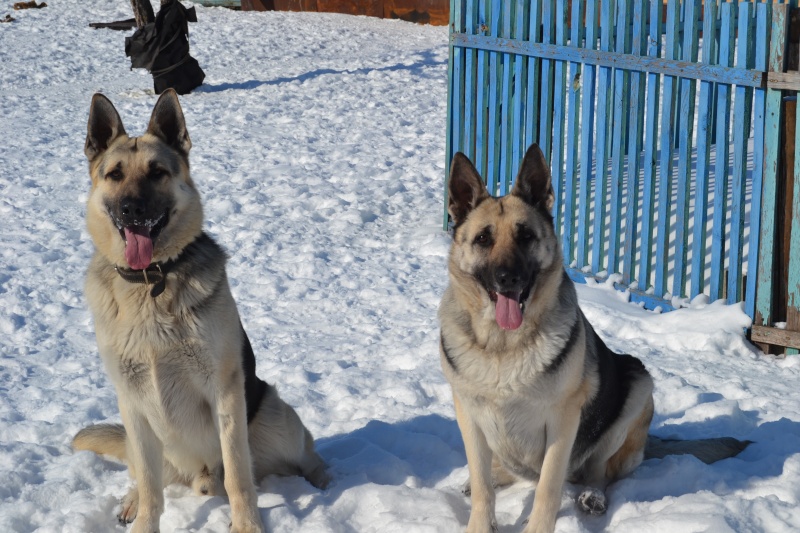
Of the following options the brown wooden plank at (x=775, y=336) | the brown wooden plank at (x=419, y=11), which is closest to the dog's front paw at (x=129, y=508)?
the brown wooden plank at (x=775, y=336)

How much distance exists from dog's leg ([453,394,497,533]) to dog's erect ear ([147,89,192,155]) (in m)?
1.64

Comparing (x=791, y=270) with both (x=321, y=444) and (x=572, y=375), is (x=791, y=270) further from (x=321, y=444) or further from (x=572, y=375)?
(x=321, y=444)

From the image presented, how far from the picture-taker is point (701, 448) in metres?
3.96

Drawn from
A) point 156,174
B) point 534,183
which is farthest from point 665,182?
point 156,174

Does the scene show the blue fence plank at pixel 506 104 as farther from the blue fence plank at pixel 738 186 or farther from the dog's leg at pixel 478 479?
the dog's leg at pixel 478 479

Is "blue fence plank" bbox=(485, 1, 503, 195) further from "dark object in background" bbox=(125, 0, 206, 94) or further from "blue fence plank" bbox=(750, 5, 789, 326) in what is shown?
"dark object in background" bbox=(125, 0, 206, 94)

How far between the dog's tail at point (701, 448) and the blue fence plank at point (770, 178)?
1566mm

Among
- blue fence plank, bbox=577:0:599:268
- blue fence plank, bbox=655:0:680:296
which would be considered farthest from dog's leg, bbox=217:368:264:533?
blue fence plank, bbox=577:0:599:268

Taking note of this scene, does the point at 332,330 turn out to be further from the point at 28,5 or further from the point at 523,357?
the point at 28,5

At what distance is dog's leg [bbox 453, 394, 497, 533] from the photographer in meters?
3.49

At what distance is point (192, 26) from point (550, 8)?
10184mm

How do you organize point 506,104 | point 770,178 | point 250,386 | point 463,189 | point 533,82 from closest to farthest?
point 463,189 → point 250,386 → point 770,178 → point 533,82 → point 506,104

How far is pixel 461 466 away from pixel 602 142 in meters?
3.10

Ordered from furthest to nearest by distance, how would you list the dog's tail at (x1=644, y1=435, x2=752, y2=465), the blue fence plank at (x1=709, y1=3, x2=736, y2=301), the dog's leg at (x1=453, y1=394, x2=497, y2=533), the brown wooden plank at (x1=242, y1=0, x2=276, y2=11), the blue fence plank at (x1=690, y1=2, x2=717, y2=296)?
1. the brown wooden plank at (x1=242, y1=0, x2=276, y2=11)
2. the blue fence plank at (x1=690, y1=2, x2=717, y2=296)
3. the blue fence plank at (x1=709, y1=3, x2=736, y2=301)
4. the dog's tail at (x1=644, y1=435, x2=752, y2=465)
5. the dog's leg at (x1=453, y1=394, x2=497, y2=533)
